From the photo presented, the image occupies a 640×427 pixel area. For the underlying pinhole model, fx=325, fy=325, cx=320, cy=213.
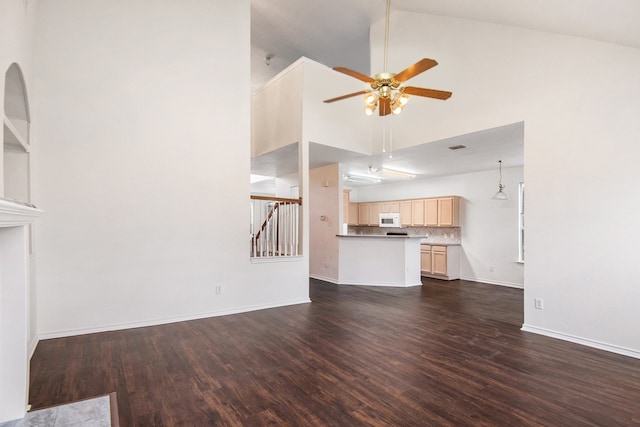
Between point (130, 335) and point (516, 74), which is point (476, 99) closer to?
point (516, 74)

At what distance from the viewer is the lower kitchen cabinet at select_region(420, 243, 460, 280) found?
7.76m

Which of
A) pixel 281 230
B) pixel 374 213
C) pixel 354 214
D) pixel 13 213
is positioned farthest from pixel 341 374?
pixel 354 214

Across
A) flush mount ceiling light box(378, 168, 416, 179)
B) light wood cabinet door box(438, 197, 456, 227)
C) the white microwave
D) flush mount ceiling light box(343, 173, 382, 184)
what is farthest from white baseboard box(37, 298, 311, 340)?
the white microwave

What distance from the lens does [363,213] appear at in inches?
405

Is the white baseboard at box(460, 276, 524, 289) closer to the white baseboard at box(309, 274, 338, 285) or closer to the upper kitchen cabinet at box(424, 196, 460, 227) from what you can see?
the upper kitchen cabinet at box(424, 196, 460, 227)

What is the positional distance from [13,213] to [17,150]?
258cm

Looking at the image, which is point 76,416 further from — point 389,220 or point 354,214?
point 354,214

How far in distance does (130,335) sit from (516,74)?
5.62 metres

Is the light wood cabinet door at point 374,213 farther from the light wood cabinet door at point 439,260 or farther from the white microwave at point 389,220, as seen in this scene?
the light wood cabinet door at point 439,260

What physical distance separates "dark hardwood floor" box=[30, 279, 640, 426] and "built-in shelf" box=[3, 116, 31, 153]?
81.3 inches

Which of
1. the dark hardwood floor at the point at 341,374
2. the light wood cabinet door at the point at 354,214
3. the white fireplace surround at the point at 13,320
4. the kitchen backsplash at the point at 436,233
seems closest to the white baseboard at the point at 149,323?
the dark hardwood floor at the point at 341,374

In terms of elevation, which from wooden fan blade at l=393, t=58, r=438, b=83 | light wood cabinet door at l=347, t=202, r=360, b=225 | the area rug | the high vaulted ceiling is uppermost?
the high vaulted ceiling

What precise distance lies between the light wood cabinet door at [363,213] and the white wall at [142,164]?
18.4ft

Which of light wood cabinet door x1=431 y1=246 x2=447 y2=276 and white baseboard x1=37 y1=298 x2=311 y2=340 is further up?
light wood cabinet door x1=431 y1=246 x2=447 y2=276
